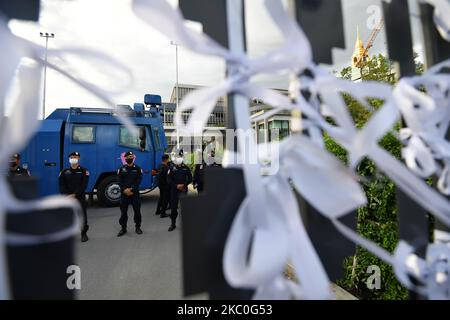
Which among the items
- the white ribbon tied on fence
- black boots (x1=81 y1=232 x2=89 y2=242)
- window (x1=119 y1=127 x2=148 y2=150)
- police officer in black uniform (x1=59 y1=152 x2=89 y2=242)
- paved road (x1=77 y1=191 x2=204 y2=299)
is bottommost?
paved road (x1=77 y1=191 x2=204 y2=299)

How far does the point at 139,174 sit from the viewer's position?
16.3 ft

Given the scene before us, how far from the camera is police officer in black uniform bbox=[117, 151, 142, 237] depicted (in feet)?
15.5

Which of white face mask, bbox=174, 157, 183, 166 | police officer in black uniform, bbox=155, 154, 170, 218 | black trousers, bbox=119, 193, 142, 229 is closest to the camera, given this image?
black trousers, bbox=119, 193, 142, 229

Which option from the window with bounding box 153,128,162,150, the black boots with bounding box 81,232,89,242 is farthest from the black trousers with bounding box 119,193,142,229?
the window with bounding box 153,128,162,150

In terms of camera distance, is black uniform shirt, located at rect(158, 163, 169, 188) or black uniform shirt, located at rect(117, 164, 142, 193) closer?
black uniform shirt, located at rect(117, 164, 142, 193)

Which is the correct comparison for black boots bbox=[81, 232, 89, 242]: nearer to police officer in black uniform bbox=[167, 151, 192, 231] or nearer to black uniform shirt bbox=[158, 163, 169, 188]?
police officer in black uniform bbox=[167, 151, 192, 231]

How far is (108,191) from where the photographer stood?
6.94 m

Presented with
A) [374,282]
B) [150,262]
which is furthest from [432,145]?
[150,262]

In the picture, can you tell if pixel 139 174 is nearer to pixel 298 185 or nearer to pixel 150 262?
pixel 150 262

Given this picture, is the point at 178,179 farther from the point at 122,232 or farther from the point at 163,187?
the point at 122,232

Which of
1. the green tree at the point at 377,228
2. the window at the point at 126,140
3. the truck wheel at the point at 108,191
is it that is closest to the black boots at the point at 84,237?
the truck wheel at the point at 108,191

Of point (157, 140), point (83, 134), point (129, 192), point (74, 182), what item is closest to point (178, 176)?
point (129, 192)

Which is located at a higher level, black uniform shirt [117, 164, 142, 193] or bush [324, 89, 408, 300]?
black uniform shirt [117, 164, 142, 193]

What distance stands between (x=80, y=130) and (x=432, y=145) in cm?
740
